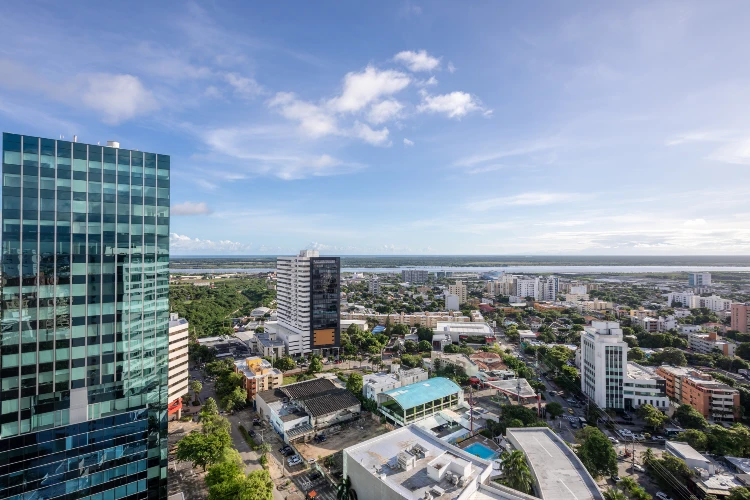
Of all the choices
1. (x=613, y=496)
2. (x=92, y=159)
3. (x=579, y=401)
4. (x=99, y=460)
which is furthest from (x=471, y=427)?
(x=92, y=159)

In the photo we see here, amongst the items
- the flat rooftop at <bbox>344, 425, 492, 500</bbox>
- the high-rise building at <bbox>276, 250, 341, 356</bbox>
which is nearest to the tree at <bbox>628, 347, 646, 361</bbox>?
the high-rise building at <bbox>276, 250, 341, 356</bbox>

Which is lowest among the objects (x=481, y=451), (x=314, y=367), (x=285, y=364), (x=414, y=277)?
(x=481, y=451)

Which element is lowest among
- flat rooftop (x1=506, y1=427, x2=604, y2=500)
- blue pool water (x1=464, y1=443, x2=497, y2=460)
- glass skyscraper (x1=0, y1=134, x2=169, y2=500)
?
blue pool water (x1=464, y1=443, x2=497, y2=460)

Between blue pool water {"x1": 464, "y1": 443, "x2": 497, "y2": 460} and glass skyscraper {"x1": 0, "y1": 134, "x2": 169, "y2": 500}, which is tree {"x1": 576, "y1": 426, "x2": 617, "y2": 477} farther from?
glass skyscraper {"x1": 0, "y1": 134, "x2": 169, "y2": 500}

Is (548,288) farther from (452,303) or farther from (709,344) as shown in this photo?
(709,344)

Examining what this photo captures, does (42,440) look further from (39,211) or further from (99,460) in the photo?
(39,211)

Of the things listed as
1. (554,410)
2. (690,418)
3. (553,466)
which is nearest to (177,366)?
(553,466)
